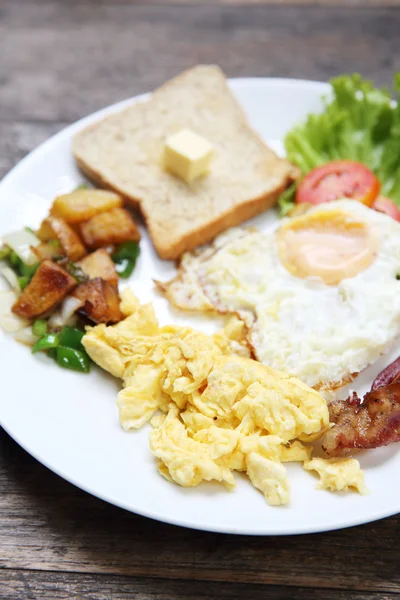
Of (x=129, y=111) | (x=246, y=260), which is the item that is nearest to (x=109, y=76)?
(x=129, y=111)

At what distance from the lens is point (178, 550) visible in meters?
3.04

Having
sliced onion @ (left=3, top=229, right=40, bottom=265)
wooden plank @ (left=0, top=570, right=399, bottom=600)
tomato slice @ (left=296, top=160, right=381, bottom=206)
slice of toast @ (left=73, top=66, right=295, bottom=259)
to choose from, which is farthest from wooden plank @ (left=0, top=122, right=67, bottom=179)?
wooden plank @ (left=0, top=570, right=399, bottom=600)

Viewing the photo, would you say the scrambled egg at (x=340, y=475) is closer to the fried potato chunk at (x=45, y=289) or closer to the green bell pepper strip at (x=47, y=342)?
the green bell pepper strip at (x=47, y=342)

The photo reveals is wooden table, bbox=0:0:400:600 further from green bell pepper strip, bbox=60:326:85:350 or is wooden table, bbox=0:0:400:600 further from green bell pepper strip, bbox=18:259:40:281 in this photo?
green bell pepper strip, bbox=18:259:40:281

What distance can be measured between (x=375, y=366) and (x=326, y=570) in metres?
1.15

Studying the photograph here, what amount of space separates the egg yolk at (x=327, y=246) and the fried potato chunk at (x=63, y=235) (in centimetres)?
128

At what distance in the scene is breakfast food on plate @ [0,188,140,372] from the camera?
3.57m

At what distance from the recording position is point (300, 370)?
10.9 ft

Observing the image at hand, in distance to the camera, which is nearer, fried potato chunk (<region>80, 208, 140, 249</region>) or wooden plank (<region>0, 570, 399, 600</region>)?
wooden plank (<region>0, 570, 399, 600</region>)

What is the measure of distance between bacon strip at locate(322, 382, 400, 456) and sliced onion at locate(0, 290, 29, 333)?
1828mm

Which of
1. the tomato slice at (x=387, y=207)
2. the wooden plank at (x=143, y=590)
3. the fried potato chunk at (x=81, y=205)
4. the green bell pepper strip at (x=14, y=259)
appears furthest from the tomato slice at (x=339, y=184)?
the wooden plank at (x=143, y=590)

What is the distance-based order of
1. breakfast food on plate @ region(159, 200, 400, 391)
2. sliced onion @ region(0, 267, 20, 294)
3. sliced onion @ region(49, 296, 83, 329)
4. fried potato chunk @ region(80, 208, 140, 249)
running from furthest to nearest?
fried potato chunk @ region(80, 208, 140, 249), sliced onion @ region(0, 267, 20, 294), sliced onion @ region(49, 296, 83, 329), breakfast food on plate @ region(159, 200, 400, 391)

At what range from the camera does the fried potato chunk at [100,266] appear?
3.82 metres

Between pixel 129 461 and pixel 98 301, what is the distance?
957mm
